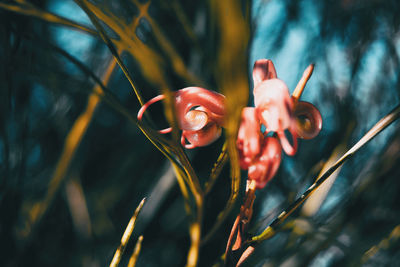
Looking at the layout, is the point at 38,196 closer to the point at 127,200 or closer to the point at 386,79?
the point at 127,200

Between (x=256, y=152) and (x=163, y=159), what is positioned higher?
(x=163, y=159)

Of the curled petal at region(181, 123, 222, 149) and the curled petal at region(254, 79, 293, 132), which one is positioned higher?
the curled petal at region(181, 123, 222, 149)

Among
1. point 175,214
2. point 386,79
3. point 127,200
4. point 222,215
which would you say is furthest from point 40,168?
point 386,79

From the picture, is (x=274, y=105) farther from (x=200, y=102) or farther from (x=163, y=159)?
(x=163, y=159)

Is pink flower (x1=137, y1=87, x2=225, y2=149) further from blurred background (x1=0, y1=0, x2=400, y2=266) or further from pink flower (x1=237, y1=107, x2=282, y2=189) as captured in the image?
blurred background (x1=0, y1=0, x2=400, y2=266)

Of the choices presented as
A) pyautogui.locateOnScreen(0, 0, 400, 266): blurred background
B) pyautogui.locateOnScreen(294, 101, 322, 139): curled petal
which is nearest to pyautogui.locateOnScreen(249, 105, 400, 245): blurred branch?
pyautogui.locateOnScreen(294, 101, 322, 139): curled petal

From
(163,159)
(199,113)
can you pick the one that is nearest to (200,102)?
(199,113)
